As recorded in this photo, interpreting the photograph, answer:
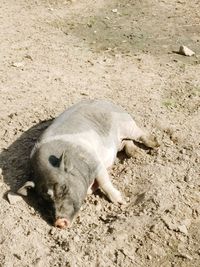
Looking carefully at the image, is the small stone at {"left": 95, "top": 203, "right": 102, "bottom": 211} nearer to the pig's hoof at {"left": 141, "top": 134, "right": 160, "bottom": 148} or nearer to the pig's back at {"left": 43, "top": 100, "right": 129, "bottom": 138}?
the pig's back at {"left": 43, "top": 100, "right": 129, "bottom": 138}

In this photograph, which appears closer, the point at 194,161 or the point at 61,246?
the point at 61,246

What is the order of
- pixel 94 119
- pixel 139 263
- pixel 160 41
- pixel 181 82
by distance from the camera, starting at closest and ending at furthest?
pixel 139 263 < pixel 94 119 < pixel 181 82 < pixel 160 41

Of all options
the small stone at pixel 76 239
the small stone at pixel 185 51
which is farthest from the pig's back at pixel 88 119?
the small stone at pixel 185 51

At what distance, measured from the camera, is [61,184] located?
16.1 ft

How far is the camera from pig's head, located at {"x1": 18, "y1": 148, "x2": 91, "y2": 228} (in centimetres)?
486

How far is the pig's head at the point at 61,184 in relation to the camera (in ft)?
16.0

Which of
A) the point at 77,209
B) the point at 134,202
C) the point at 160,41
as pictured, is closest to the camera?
the point at 77,209

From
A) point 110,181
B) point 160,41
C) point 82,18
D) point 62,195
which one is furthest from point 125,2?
point 62,195

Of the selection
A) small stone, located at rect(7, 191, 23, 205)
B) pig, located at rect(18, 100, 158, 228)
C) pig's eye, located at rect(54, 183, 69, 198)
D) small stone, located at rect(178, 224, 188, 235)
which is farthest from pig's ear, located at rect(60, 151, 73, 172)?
small stone, located at rect(178, 224, 188, 235)

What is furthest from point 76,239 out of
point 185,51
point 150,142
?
point 185,51

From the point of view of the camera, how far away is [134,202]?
5379 millimetres

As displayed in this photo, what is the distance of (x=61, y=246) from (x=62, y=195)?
454 mm

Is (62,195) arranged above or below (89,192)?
above

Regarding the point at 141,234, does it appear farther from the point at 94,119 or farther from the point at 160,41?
the point at 160,41
